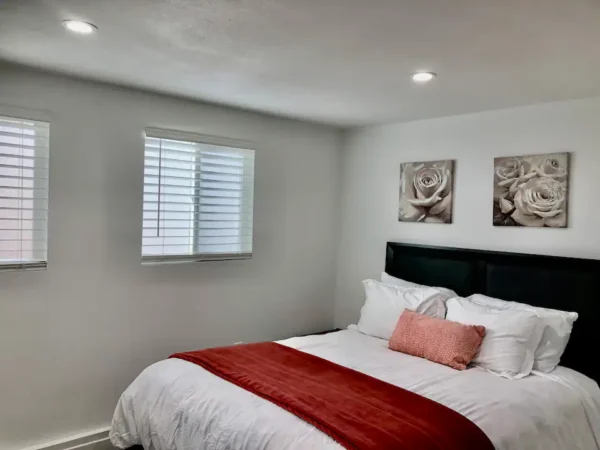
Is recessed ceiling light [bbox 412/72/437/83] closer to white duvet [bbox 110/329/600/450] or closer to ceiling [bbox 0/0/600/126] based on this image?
ceiling [bbox 0/0/600/126]

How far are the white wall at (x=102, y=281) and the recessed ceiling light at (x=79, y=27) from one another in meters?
0.85

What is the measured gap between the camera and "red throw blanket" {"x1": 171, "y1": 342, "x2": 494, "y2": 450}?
1865 millimetres

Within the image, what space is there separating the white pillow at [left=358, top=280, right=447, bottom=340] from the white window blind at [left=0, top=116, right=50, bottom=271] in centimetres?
214

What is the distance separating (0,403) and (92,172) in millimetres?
1391

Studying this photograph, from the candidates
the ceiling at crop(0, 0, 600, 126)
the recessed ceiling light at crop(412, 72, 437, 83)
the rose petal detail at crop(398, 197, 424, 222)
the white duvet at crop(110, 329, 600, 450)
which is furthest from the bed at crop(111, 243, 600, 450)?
the recessed ceiling light at crop(412, 72, 437, 83)

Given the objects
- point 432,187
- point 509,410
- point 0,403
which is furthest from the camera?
point 432,187

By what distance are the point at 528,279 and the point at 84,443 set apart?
116 inches

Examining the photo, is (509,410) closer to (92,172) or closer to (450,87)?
(450,87)

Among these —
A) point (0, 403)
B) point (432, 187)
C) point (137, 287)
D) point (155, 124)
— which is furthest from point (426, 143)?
point (0, 403)

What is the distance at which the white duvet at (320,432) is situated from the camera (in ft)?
6.55

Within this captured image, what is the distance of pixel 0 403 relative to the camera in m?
2.66

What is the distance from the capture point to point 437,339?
2857mm

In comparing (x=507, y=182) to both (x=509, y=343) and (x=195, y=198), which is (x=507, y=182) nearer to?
(x=509, y=343)

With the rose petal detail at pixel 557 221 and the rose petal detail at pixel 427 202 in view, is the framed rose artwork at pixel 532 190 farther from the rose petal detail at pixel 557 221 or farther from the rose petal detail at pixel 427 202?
the rose petal detail at pixel 427 202
